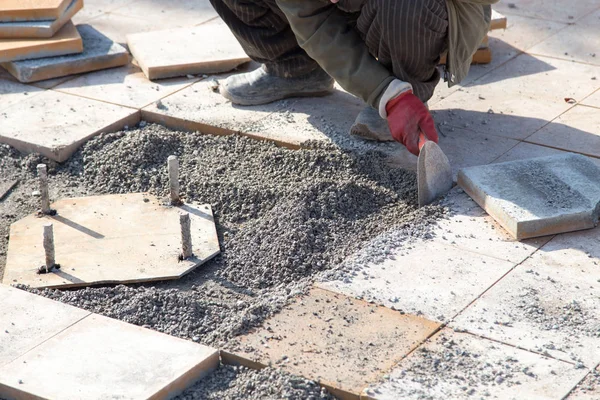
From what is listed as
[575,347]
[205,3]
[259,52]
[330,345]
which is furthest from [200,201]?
[205,3]

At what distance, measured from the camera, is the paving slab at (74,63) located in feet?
15.3

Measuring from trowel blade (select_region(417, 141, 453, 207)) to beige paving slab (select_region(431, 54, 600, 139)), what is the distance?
2.05 ft

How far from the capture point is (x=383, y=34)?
3596mm

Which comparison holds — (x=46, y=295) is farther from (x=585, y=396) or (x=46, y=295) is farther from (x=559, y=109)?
(x=559, y=109)

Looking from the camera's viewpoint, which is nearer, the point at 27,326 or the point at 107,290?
the point at 27,326

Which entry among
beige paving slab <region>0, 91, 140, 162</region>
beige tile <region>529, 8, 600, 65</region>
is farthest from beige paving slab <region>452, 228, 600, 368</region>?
beige paving slab <region>0, 91, 140, 162</region>

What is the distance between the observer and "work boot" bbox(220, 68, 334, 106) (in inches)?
170

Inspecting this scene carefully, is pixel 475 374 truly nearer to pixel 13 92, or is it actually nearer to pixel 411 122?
pixel 411 122

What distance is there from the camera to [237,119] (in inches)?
165

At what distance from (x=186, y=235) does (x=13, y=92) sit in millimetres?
1856

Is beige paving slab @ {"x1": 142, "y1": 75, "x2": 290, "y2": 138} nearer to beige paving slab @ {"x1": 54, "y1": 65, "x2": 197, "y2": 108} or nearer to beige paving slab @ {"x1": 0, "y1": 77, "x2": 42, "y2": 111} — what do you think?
beige paving slab @ {"x1": 54, "y1": 65, "x2": 197, "y2": 108}

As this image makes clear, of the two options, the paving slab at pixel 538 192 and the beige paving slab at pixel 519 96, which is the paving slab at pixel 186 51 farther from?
the paving slab at pixel 538 192

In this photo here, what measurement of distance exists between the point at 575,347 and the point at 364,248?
85 cm

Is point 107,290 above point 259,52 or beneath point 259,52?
beneath
